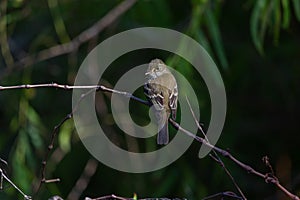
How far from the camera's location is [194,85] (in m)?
4.49

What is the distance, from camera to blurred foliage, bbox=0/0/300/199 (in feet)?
15.5

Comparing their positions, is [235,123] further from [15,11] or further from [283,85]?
[15,11]

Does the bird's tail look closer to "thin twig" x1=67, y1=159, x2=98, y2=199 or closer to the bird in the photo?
the bird

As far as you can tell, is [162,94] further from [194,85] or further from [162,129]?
[194,85]

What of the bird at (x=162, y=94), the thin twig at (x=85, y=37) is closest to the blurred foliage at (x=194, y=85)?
the thin twig at (x=85, y=37)

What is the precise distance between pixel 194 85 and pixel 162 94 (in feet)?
4.18

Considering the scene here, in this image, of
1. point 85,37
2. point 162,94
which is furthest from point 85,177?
point 162,94

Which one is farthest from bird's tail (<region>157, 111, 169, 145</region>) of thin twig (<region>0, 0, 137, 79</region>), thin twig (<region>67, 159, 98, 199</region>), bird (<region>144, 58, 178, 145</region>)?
thin twig (<region>67, 159, 98, 199</region>)

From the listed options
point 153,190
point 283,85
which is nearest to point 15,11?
point 153,190

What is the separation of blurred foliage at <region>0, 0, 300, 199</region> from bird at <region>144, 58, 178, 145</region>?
3.33 ft

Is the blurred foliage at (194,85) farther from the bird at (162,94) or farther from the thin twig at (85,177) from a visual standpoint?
the bird at (162,94)

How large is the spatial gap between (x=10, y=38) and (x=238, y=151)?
73.3 inches

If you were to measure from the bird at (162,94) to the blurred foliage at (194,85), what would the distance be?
1015 mm

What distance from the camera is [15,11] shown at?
16.4 ft
